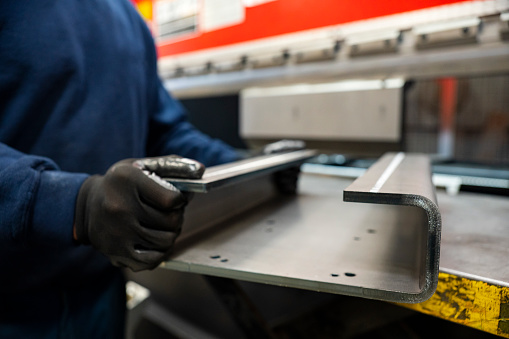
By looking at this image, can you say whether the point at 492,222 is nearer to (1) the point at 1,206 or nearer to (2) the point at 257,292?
(2) the point at 257,292

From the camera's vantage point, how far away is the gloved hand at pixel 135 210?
511mm

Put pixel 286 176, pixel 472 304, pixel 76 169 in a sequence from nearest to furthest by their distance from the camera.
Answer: pixel 472 304 < pixel 76 169 < pixel 286 176

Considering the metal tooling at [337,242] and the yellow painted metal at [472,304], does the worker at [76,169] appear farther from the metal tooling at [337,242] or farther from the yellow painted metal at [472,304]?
the yellow painted metal at [472,304]

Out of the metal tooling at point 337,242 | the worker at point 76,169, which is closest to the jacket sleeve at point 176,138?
the worker at point 76,169

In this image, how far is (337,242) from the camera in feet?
2.15

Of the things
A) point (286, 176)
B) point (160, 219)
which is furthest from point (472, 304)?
point (286, 176)

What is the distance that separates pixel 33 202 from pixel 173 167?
219mm

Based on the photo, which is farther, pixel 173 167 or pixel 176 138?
pixel 176 138

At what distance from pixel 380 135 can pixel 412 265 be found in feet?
2.65

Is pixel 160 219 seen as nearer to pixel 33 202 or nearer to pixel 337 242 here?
pixel 33 202

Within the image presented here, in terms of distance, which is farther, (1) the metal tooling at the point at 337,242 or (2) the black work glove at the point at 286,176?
(2) the black work glove at the point at 286,176

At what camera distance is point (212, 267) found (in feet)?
1.76

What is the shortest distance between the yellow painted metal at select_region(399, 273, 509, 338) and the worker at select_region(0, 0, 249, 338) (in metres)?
0.40

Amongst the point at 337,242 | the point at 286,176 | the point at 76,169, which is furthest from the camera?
the point at 286,176
